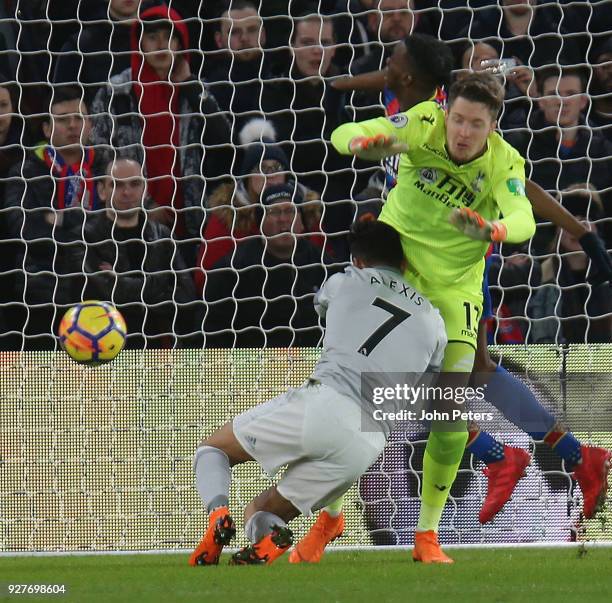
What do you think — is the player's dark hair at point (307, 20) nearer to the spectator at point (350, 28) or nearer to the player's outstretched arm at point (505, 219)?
the spectator at point (350, 28)

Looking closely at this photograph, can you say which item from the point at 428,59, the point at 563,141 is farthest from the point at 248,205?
the point at 428,59

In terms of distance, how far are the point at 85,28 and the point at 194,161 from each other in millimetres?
1029

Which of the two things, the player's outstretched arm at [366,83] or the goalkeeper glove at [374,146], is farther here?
the player's outstretched arm at [366,83]

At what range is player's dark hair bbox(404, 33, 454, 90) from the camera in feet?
16.3

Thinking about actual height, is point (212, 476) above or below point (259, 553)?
above

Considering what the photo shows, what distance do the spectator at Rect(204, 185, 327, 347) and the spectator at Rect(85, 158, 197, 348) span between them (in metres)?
0.16

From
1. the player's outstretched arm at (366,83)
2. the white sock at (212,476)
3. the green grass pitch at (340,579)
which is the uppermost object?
the player's outstretched arm at (366,83)

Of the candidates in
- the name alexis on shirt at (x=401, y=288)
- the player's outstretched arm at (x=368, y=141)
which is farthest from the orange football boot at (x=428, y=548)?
the player's outstretched arm at (x=368, y=141)

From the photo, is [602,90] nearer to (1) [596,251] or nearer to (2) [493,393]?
(1) [596,251]

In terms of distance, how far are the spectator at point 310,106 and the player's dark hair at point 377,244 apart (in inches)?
99.0

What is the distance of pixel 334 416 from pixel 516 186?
3.46 ft

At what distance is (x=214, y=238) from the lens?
23.0 ft

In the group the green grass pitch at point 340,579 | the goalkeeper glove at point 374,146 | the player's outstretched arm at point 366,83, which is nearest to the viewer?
the green grass pitch at point 340,579

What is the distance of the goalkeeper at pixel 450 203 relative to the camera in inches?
184
